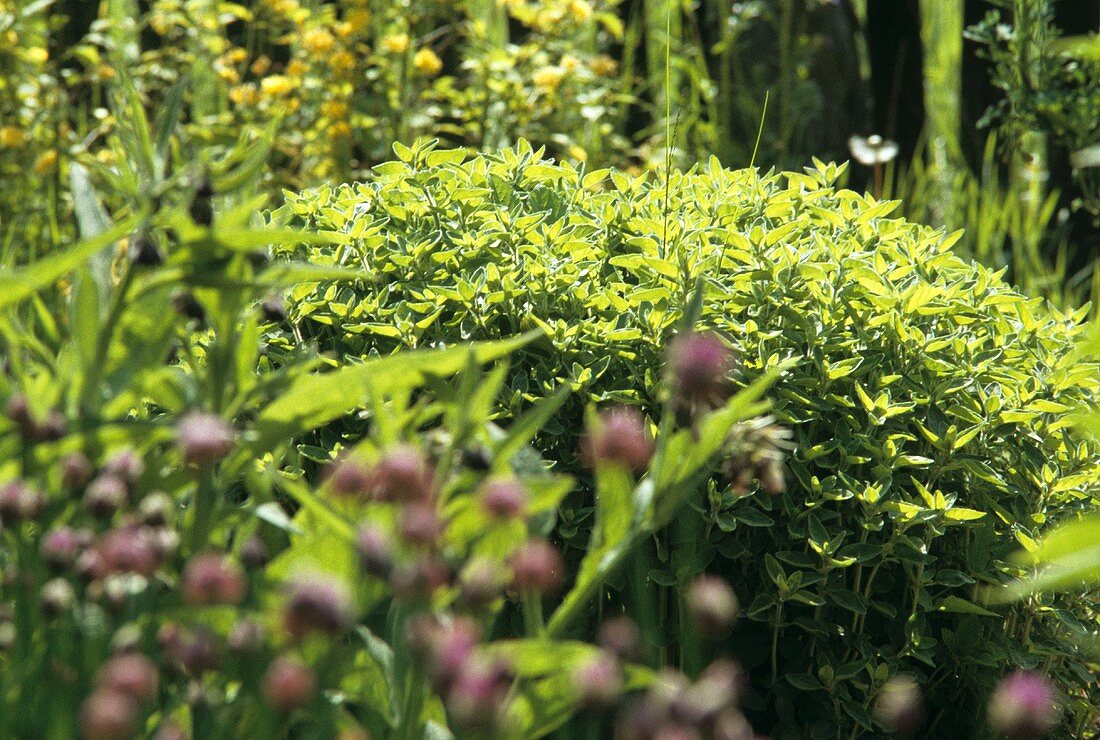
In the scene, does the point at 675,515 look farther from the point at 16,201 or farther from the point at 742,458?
the point at 16,201

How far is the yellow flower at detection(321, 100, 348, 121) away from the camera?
186 inches

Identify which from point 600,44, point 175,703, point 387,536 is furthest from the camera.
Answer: point 600,44

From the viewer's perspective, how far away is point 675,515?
214 centimetres

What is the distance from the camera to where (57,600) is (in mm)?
1263

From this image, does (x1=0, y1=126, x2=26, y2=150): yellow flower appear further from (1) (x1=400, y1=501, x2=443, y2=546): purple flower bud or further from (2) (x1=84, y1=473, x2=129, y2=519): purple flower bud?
(1) (x1=400, y1=501, x2=443, y2=546): purple flower bud

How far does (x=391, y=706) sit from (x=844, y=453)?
0.98m

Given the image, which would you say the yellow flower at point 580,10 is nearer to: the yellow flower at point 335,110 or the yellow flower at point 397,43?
the yellow flower at point 397,43

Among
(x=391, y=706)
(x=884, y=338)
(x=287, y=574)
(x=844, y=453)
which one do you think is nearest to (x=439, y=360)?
(x=287, y=574)

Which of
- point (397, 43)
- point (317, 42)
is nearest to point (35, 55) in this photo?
point (317, 42)

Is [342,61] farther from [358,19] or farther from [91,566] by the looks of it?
[91,566]

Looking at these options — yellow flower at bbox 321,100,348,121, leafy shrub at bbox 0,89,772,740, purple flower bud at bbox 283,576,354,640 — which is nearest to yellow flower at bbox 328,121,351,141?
yellow flower at bbox 321,100,348,121

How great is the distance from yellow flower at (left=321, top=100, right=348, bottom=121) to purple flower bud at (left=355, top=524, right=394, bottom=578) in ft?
12.6

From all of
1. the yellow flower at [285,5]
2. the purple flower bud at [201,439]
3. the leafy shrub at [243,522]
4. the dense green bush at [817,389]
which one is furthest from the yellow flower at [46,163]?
the purple flower bud at [201,439]

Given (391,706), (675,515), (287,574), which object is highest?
(287,574)
